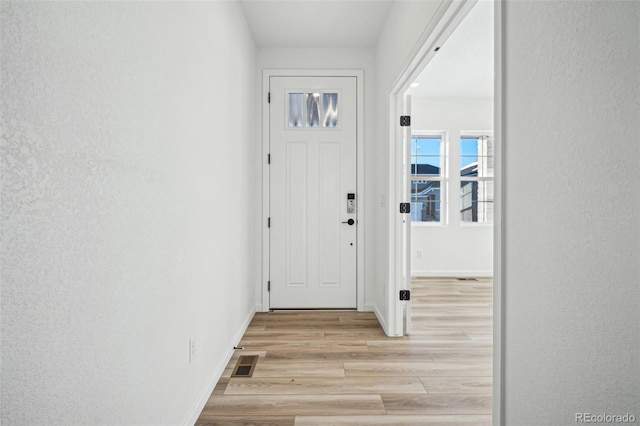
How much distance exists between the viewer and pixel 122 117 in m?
1.13

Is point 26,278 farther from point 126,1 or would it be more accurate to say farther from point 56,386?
point 126,1

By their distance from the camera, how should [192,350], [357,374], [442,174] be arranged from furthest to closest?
[442,174] → [357,374] → [192,350]

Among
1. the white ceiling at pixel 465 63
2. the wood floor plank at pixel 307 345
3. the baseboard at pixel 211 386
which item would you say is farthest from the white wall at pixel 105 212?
the white ceiling at pixel 465 63

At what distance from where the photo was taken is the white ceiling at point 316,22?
114 inches

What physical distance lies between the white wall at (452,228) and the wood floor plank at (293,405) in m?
3.80

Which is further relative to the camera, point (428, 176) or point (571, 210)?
point (428, 176)

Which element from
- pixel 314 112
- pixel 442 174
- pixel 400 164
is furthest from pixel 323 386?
pixel 442 174

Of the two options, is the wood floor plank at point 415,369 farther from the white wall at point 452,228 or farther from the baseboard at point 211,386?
the white wall at point 452,228

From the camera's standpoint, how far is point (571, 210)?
0.91m

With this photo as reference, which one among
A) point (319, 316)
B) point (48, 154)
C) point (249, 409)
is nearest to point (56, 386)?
point (48, 154)

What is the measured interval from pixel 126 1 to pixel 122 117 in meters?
0.38

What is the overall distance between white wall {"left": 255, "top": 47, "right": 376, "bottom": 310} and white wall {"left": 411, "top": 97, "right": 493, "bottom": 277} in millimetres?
2103

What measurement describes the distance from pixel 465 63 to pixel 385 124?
1917 mm

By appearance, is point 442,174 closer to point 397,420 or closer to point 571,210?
point 397,420
